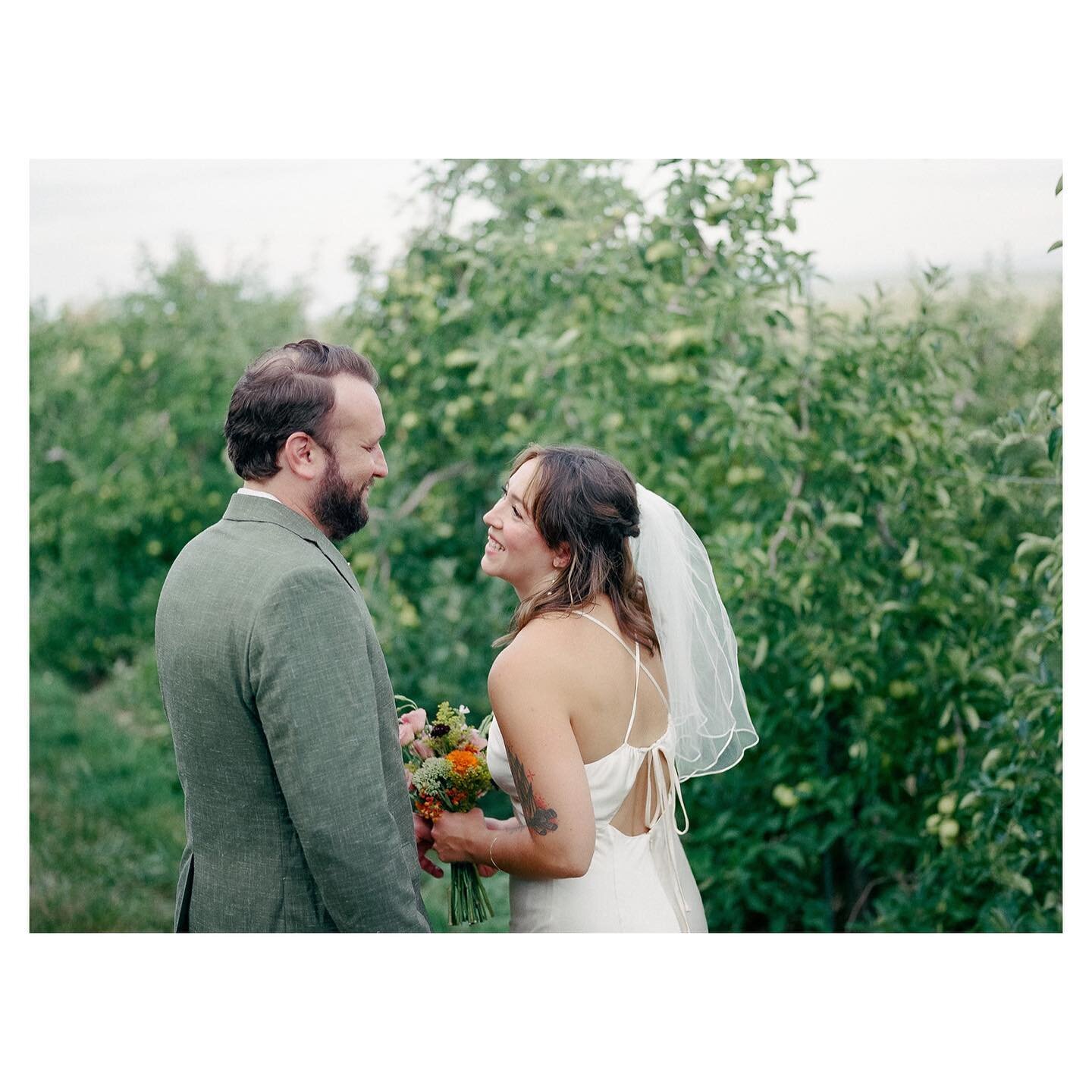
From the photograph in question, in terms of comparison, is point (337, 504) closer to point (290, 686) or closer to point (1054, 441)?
point (290, 686)

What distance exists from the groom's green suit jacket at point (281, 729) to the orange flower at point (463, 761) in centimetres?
30

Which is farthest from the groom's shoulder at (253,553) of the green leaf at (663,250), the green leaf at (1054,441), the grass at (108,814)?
the grass at (108,814)

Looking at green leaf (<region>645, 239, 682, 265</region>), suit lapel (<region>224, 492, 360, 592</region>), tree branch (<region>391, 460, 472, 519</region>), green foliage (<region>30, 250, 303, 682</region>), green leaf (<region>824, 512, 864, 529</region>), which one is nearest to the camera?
suit lapel (<region>224, 492, 360, 592</region>)

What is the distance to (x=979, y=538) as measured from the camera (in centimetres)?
310

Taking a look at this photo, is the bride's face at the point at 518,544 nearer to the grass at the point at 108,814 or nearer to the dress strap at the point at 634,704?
the dress strap at the point at 634,704

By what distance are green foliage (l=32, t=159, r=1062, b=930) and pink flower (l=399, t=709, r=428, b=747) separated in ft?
3.02

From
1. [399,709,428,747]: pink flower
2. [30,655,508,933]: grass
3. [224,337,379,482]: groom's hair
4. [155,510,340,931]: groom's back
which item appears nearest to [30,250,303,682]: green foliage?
[30,655,508,933]: grass

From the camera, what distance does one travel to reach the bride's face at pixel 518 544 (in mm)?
2066

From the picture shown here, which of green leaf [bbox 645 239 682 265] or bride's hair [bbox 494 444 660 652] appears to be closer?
bride's hair [bbox 494 444 660 652]

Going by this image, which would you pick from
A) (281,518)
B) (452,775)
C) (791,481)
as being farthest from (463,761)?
(791,481)

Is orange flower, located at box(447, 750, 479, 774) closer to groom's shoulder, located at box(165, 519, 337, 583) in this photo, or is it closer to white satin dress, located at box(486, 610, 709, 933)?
white satin dress, located at box(486, 610, 709, 933)

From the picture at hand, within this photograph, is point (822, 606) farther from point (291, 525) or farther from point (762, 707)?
→ point (291, 525)

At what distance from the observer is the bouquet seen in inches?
81.5

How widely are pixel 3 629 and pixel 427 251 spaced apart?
68.2 inches
